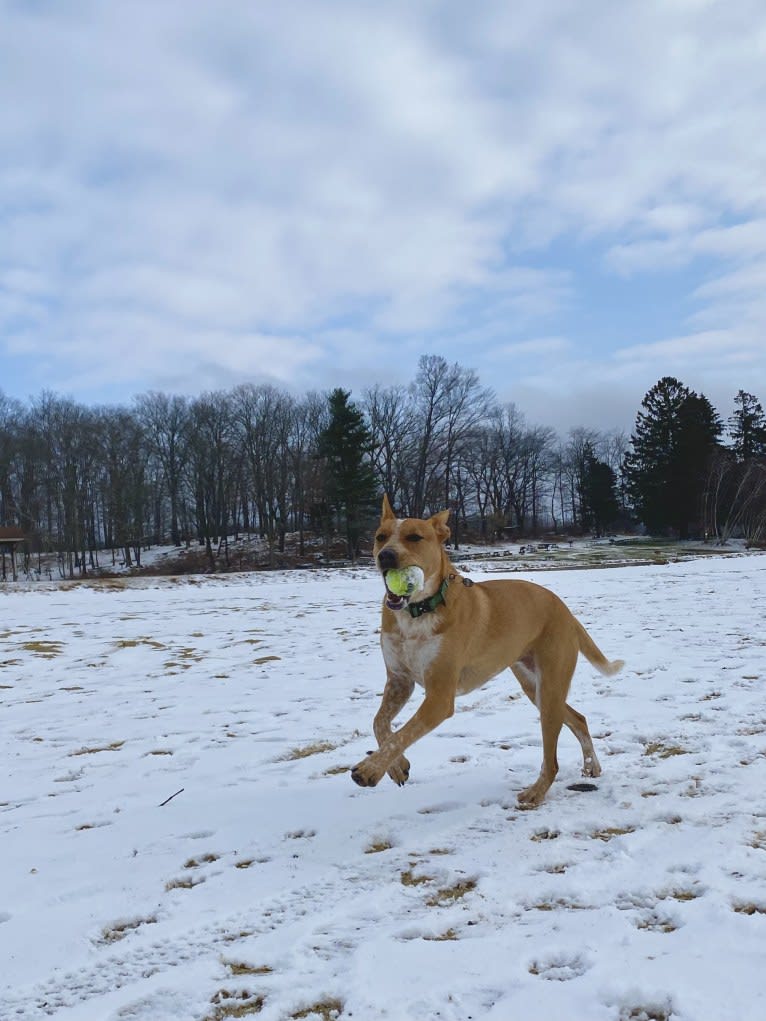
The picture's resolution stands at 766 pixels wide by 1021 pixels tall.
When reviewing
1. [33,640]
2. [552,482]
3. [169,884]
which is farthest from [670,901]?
[552,482]

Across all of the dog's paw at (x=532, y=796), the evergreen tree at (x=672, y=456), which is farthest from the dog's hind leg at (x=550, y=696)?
the evergreen tree at (x=672, y=456)

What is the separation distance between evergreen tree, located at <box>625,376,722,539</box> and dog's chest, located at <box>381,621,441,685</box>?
63.0 m

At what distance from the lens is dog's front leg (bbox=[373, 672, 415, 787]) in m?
4.16

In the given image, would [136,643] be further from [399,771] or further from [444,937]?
[444,937]

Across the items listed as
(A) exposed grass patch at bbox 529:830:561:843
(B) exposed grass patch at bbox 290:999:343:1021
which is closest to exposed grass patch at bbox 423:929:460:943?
(B) exposed grass patch at bbox 290:999:343:1021

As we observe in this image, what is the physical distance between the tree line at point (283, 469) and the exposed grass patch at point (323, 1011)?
49.0m

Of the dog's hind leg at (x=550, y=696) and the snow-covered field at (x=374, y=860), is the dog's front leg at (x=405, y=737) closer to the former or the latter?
the snow-covered field at (x=374, y=860)

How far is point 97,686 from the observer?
27.3ft

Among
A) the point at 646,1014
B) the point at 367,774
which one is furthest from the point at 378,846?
the point at 646,1014

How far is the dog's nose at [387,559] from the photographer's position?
13.3ft

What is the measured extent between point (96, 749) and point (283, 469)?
56.0 meters

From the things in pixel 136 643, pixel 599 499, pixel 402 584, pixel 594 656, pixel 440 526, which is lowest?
pixel 136 643

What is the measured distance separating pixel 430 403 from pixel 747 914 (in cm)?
6222

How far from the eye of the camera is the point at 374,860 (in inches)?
134
